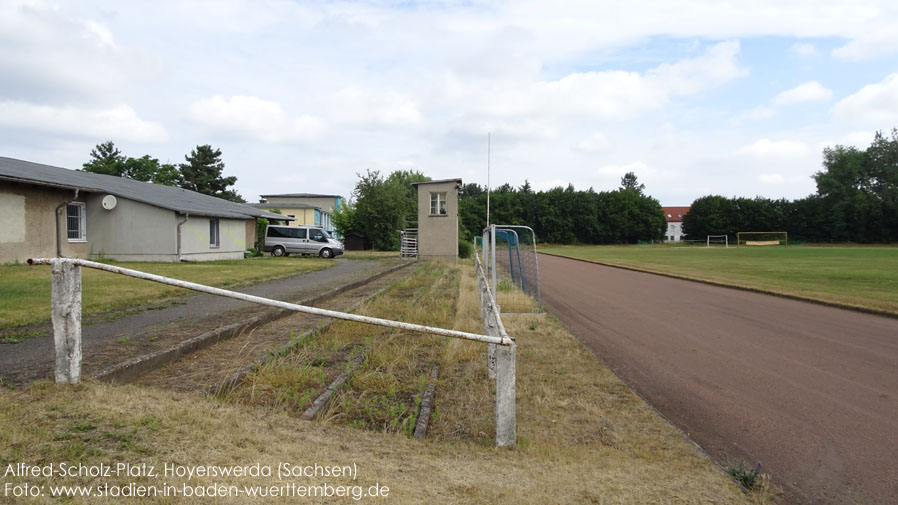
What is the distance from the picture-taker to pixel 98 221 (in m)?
21.1

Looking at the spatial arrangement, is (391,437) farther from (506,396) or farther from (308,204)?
(308,204)

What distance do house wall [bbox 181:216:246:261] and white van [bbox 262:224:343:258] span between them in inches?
139

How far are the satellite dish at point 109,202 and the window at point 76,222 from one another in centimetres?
79

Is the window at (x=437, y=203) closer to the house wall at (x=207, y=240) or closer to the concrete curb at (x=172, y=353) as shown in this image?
the house wall at (x=207, y=240)

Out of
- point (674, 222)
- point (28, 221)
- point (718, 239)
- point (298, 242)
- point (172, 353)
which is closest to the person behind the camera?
point (172, 353)

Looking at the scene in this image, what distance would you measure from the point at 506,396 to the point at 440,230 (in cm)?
2916

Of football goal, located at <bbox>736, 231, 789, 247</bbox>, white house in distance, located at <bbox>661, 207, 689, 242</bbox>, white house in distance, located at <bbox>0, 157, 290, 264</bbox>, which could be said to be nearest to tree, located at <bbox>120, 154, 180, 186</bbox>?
white house in distance, located at <bbox>0, 157, 290, 264</bbox>

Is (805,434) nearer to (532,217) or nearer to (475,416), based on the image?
(475,416)

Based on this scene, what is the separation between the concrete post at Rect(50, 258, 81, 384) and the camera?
3729mm

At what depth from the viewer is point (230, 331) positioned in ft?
22.8

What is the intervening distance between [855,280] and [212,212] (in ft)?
77.9

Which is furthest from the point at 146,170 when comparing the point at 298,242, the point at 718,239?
the point at 718,239

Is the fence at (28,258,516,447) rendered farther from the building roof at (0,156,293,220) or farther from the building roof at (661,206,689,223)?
the building roof at (661,206,689,223)

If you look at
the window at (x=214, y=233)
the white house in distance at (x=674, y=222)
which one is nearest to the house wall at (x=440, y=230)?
the window at (x=214, y=233)
